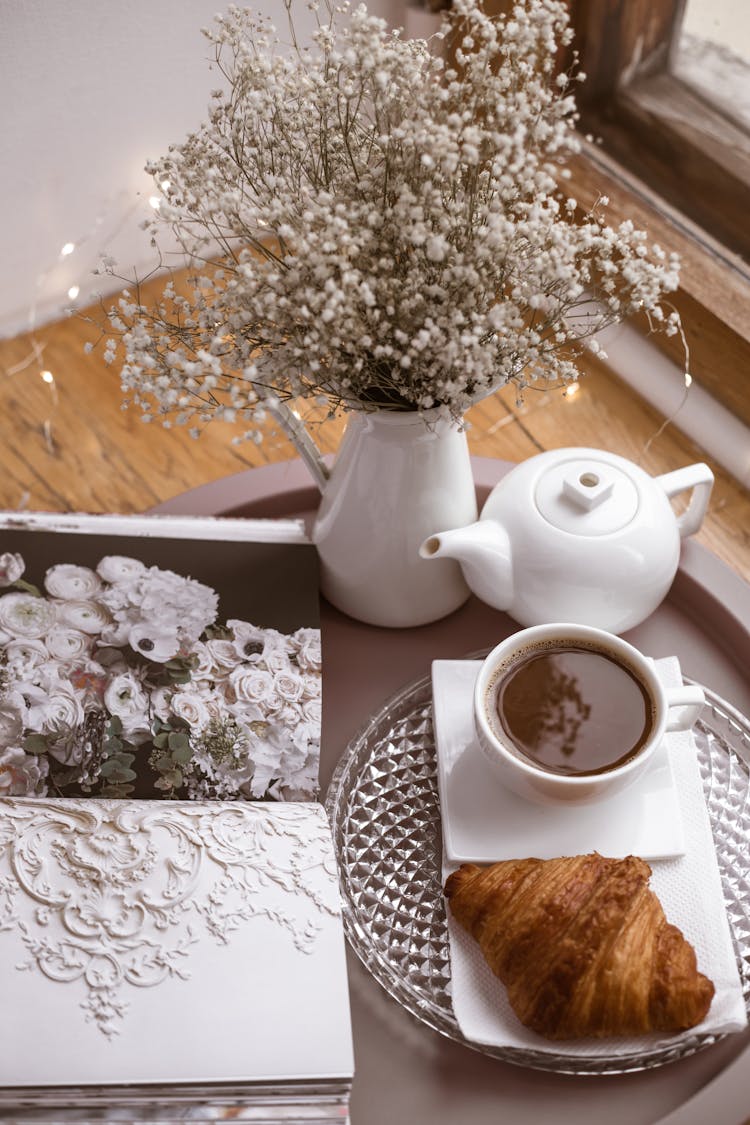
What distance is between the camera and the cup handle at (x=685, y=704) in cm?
92

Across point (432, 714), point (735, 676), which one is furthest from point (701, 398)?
point (432, 714)

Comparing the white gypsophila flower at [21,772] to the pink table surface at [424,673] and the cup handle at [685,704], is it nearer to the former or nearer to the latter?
the pink table surface at [424,673]

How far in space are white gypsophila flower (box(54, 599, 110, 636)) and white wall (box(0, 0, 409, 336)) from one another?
2.39 ft

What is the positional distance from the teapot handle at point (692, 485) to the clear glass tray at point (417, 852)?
0.18 m

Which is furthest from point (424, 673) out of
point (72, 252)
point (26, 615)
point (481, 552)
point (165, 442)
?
point (72, 252)

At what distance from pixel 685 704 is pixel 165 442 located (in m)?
0.84

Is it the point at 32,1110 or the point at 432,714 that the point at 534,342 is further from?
the point at 32,1110

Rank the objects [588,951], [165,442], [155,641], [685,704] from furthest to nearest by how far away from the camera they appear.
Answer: [165,442] < [155,641] < [685,704] < [588,951]

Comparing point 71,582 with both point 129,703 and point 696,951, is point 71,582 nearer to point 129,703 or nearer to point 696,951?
point 129,703

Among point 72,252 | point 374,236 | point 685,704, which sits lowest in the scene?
point 72,252

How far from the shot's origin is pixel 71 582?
1.06m

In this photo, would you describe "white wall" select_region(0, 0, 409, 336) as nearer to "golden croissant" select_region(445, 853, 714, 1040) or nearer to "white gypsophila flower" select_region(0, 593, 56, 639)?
"white gypsophila flower" select_region(0, 593, 56, 639)

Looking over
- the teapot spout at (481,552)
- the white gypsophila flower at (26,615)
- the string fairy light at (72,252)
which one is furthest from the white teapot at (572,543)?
the string fairy light at (72,252)

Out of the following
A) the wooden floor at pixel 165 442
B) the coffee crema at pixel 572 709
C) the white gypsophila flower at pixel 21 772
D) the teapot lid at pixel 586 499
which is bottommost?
the wooden floor at pixel 165 442
